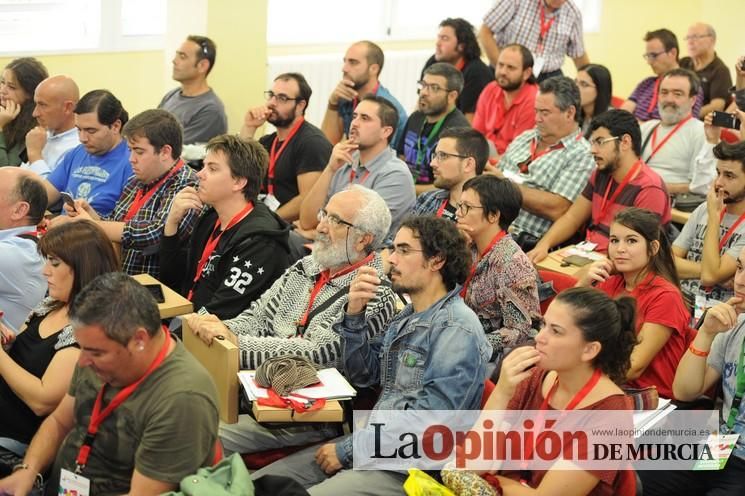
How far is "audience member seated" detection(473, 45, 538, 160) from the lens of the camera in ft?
20.7

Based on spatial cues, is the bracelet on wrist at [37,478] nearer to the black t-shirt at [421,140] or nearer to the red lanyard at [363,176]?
the red lanyard at [363,176]

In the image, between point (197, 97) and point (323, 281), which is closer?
point (323, 281)

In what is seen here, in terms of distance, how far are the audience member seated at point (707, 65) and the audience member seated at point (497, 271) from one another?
3950 millimetres

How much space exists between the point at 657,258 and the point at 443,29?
3.68m

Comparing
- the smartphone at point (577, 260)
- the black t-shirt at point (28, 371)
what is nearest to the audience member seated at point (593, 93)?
the smartphone at point (577, 260)

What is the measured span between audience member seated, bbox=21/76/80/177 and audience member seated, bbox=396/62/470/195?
6.43 feet

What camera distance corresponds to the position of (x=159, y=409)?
253cm

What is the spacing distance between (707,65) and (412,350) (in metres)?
5.37

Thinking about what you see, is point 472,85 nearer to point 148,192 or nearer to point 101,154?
point 101,154

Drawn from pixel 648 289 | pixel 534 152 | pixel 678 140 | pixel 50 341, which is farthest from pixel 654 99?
pixel 50 341

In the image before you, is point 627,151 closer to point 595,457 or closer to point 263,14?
point 595,457

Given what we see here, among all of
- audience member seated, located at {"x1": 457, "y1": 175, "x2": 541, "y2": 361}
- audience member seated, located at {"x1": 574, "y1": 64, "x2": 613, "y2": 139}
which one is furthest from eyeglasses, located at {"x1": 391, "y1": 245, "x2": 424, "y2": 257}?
audience member seated, located at {"x1": 574, "y1": 64, "x2": 613, "y2": 139}

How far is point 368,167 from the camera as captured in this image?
5.11 m

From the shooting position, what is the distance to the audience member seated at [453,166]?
15.5 feet
